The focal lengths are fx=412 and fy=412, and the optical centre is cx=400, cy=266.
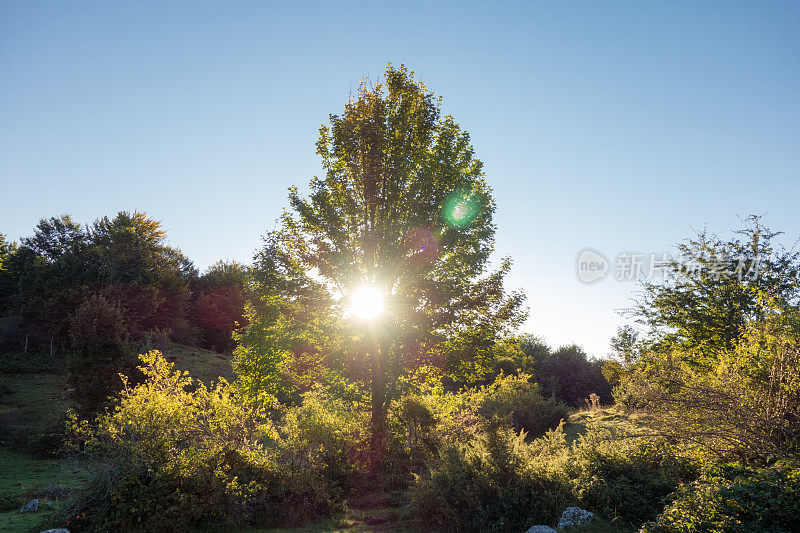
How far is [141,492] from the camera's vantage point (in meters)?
9.66

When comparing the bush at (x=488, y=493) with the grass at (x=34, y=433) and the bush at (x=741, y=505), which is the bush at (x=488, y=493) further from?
the grass at (x=34, y=433)

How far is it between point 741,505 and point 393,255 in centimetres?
1107

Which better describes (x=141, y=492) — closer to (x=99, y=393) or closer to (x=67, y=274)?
(x=99, y=393)

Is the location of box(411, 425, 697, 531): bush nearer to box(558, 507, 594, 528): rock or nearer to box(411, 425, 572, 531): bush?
box(411, 425, 572, 531): bush

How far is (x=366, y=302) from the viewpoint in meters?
15.1

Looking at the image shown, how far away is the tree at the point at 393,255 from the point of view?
1491 centimetres

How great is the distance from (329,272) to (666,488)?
1147 cm

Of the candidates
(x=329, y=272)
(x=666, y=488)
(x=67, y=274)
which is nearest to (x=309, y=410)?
(x=329, y=272)

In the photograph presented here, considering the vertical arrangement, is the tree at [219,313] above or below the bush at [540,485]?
above

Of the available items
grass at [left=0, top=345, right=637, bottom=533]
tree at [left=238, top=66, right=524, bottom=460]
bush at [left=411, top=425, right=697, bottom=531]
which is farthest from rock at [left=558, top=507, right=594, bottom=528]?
tree at [left=238, top=66, right=524, bottom=460]

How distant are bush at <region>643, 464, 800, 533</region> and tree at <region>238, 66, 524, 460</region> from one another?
807 centimetres

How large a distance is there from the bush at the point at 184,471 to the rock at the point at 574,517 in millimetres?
6405

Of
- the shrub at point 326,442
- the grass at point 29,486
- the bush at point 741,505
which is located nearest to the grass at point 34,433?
the grass at point 29,486

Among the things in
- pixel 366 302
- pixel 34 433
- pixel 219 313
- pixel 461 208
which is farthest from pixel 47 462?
pixel 219 313
